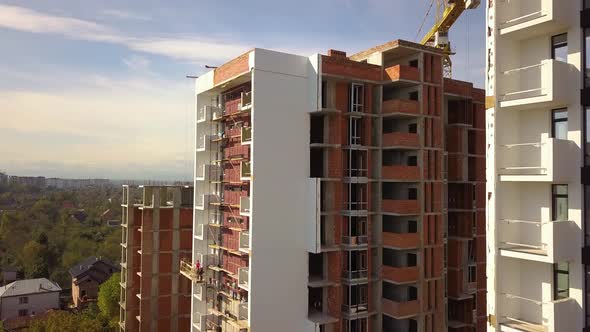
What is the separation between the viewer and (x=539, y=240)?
1280 centimetres

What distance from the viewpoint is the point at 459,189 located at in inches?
1399

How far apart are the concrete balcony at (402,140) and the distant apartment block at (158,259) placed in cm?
2098

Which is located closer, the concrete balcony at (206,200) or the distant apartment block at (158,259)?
the concrete balcony at (206,200)

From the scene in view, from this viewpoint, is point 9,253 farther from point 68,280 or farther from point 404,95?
point 404,95

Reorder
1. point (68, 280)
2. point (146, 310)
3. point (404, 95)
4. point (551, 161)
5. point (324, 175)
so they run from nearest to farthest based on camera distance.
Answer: point (551, 161) < point (324, 175) < point (404, 95) < point (146, 310) < point (68, 280)

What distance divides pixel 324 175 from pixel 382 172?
13.6 feet

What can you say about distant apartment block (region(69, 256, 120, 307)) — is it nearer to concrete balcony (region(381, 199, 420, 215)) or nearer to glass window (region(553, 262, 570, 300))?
concrete balcony (region(381, 199, 420, 215))

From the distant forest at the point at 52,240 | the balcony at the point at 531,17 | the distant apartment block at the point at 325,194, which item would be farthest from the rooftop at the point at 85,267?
the balcony at the point at 531,17

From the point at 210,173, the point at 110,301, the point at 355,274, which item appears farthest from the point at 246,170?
the point at 110,301

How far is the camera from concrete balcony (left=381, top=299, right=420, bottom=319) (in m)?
28.1

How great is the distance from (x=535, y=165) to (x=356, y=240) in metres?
16.8

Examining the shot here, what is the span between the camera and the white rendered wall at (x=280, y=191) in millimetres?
25625

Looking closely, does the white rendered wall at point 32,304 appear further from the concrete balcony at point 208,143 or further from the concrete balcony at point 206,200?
the concrete balcony at point 208,143

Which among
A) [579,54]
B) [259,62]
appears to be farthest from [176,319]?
[579,54]
